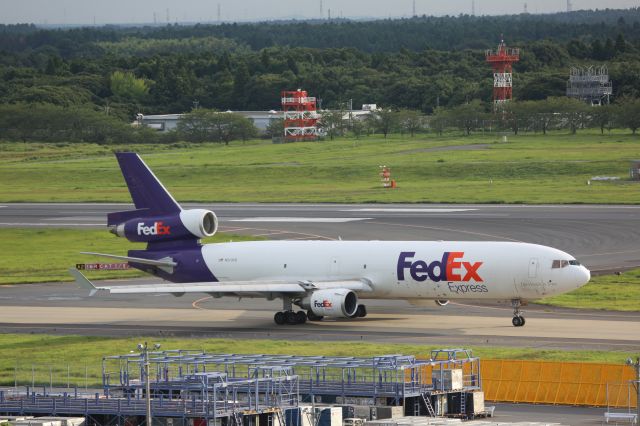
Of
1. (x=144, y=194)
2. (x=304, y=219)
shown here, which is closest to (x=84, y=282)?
(x=144, y=194)

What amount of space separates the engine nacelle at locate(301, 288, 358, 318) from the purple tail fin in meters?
11.0

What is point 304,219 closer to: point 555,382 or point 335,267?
point 335,267

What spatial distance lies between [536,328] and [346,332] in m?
9.46

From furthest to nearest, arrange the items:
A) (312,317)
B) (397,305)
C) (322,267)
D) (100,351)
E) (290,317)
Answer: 1. (397,305)
2. (322,267)
3. (312,317)
4. (290,317)
5. (100,351)

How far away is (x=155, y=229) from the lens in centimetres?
7512

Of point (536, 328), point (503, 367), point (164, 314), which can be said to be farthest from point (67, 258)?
point (503, 367)

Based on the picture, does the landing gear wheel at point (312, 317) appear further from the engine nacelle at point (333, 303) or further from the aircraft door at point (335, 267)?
the aircraft door at point (335, 267)

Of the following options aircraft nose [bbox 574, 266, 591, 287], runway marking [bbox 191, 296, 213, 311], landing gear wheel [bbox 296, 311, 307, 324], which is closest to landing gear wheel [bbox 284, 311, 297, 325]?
landing gear wheel [bbox 296, 311, 307, 324]

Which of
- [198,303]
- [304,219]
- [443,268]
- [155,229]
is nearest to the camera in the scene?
[443,268]

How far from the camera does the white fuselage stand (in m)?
66.4

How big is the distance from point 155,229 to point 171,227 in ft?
3.17

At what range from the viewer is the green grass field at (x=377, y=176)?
465 ft

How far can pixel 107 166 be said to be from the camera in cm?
19138

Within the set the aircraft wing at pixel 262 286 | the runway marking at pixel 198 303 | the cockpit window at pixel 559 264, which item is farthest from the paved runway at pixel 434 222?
the aircraft wing at pixel 262 286
